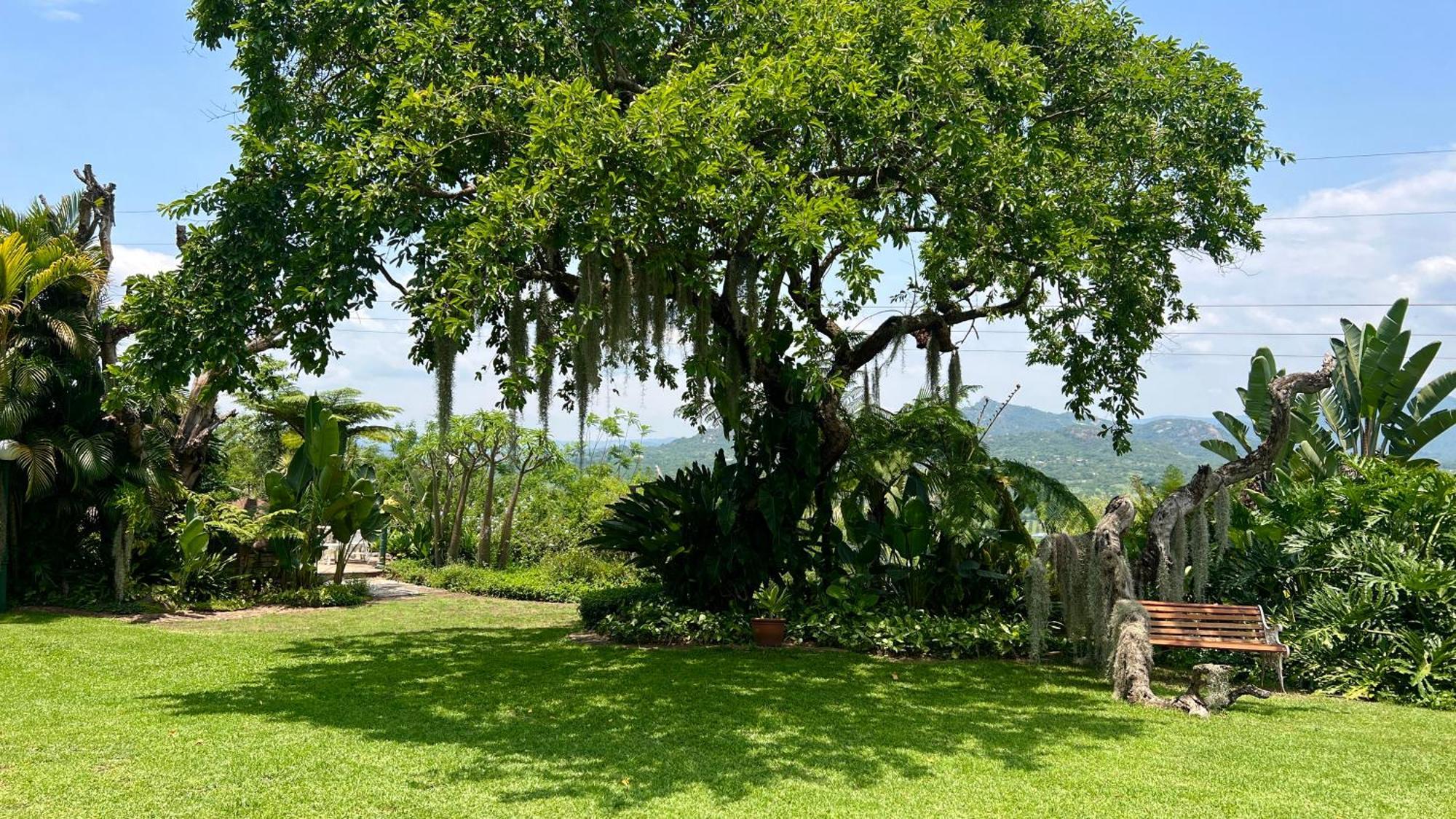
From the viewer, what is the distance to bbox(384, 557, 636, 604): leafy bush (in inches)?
628

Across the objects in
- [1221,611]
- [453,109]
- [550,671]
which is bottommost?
[550,671]

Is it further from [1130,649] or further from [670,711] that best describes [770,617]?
[1130,649]

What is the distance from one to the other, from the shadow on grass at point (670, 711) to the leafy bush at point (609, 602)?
1.37 metres

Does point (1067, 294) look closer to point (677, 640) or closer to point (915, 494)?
point (915, 494)

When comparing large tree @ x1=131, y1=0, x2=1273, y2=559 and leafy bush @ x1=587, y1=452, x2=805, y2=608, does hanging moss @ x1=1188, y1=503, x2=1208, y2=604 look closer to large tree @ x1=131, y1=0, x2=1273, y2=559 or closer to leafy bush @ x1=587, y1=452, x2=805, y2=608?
large tree @ x1=131, y1=0, x2=1273, y2=559

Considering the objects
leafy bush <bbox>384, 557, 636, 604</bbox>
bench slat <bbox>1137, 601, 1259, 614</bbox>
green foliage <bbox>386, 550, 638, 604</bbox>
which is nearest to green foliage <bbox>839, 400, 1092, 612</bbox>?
bench slat <bbox>1137, 601, 1259, 614</bbox>

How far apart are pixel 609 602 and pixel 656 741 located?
18.1ft

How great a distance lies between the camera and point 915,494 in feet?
35.1

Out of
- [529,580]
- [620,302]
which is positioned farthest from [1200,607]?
[529,580]

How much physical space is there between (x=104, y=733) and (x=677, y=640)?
18.4 feet

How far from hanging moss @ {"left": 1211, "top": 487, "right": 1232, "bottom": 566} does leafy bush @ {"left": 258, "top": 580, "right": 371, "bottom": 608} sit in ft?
39.2

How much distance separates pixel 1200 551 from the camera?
A: 8922mm

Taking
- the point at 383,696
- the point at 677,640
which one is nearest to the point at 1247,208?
the point at 677,640

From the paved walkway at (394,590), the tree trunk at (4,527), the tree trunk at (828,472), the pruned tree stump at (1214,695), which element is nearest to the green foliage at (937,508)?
the tree trunk at (828,472)
